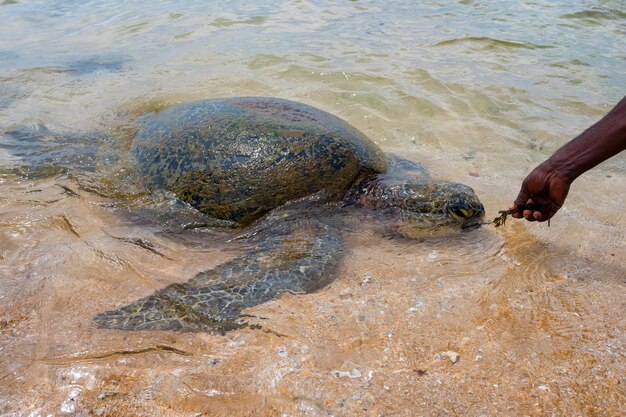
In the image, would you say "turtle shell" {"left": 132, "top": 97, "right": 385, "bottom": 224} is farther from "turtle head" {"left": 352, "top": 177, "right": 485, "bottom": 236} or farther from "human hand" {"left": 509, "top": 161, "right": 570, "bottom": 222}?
"human hand" {"left": 509, "top": 161, "right": 570, "bottom": 222}

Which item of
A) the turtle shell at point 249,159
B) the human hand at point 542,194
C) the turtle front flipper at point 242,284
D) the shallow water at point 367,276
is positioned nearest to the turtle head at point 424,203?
the shallow water at point 367,276

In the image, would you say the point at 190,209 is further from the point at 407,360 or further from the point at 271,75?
the point at 271,75

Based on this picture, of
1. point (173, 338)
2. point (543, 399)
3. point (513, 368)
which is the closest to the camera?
point (543, 399)

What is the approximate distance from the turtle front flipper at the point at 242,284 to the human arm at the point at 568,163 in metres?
1.29

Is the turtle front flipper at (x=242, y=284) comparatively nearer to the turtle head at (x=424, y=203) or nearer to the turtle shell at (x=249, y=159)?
the turtle shell at (x=249, y=159)

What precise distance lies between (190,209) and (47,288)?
4.22ft

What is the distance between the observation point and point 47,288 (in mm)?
2824

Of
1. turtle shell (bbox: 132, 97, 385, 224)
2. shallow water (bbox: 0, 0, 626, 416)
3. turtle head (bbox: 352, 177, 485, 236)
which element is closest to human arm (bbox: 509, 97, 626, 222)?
shallow water (bbox: 0, 0, 626, 416)

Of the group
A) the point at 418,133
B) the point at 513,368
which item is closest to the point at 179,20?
the point at 418,133

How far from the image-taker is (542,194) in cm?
262

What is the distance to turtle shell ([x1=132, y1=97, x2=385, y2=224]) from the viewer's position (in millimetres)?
3850

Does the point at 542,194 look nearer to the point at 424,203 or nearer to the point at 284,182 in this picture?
the point at 424,203

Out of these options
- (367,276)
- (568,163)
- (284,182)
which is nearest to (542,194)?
(568,163)

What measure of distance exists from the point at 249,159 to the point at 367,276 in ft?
4.55
